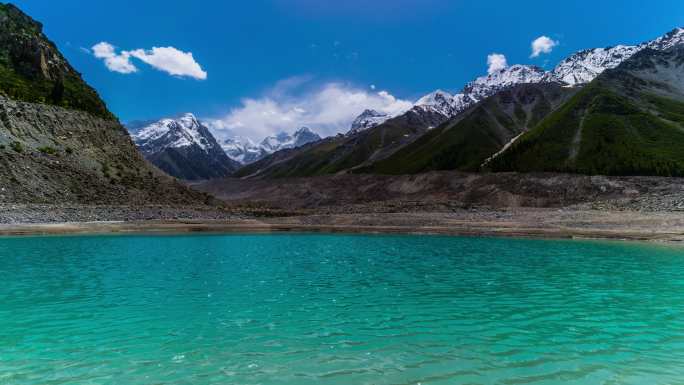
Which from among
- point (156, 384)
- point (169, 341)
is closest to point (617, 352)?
point (156, 384)

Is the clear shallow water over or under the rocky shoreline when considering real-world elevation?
under

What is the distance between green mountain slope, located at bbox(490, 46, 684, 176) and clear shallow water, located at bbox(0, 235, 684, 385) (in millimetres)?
95445

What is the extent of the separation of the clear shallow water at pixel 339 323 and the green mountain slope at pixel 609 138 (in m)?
95.4

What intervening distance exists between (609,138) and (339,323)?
140m

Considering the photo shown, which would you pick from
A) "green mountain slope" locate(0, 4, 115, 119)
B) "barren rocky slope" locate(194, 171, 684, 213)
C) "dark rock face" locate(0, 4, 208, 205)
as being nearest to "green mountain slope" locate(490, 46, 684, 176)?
"barren rocky slope" locate(194, 171, 684, 213)

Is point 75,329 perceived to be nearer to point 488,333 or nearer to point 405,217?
point 488,333

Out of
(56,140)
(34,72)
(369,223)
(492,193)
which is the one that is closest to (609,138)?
(492,193)

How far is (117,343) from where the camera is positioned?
13.8 metres

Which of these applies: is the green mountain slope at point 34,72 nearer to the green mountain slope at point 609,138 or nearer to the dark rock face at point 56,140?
the dark rock face at point 56,140

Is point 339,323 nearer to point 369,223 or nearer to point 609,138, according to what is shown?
point 369,223

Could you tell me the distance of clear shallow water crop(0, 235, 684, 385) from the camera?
1146cm

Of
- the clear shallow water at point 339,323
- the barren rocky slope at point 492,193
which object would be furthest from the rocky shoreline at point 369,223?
the clear shallow water at point 339,323

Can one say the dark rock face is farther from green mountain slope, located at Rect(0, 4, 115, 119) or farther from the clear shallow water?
the clear shallow water

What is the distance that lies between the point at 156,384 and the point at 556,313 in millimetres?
16416
